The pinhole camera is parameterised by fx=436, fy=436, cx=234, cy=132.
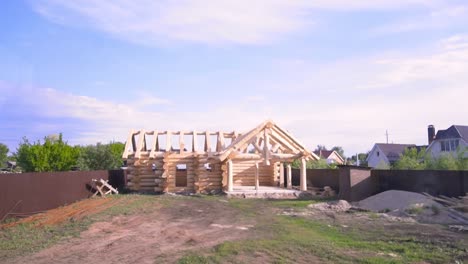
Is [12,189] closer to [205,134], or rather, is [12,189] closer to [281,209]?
[281,209]

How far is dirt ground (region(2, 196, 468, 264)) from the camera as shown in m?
8.76

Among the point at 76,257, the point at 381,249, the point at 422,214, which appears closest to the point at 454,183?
the point at 422,214

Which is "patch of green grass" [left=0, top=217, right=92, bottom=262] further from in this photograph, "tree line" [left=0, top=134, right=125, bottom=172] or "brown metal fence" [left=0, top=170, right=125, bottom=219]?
"tree line" [left=0, top=134, right=125, bottom=172]

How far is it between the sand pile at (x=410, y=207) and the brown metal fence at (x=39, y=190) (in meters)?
12.5

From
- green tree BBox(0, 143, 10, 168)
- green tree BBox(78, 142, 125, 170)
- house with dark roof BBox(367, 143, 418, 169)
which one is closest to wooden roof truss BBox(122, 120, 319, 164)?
green tree BBox(78, 142, 125, 170)

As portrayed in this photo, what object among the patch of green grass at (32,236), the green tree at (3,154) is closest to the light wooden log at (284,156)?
the patch of green grass at (32,236)

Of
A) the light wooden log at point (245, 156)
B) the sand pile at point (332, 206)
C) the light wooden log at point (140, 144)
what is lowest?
the sand pile at point (332, 206)

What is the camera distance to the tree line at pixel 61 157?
34.9 meters

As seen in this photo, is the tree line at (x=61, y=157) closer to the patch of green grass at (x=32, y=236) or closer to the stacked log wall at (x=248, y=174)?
the stacked log wall at (x=248, y=174)

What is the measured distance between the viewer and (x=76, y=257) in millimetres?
8953

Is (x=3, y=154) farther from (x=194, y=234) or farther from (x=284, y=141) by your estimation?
(x=194, y=234)

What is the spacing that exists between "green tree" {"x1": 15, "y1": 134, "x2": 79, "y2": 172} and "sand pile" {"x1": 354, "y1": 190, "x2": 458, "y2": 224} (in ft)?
85.2

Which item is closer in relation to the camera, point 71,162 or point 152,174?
point 152,174

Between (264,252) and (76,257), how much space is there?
12.7 feet
